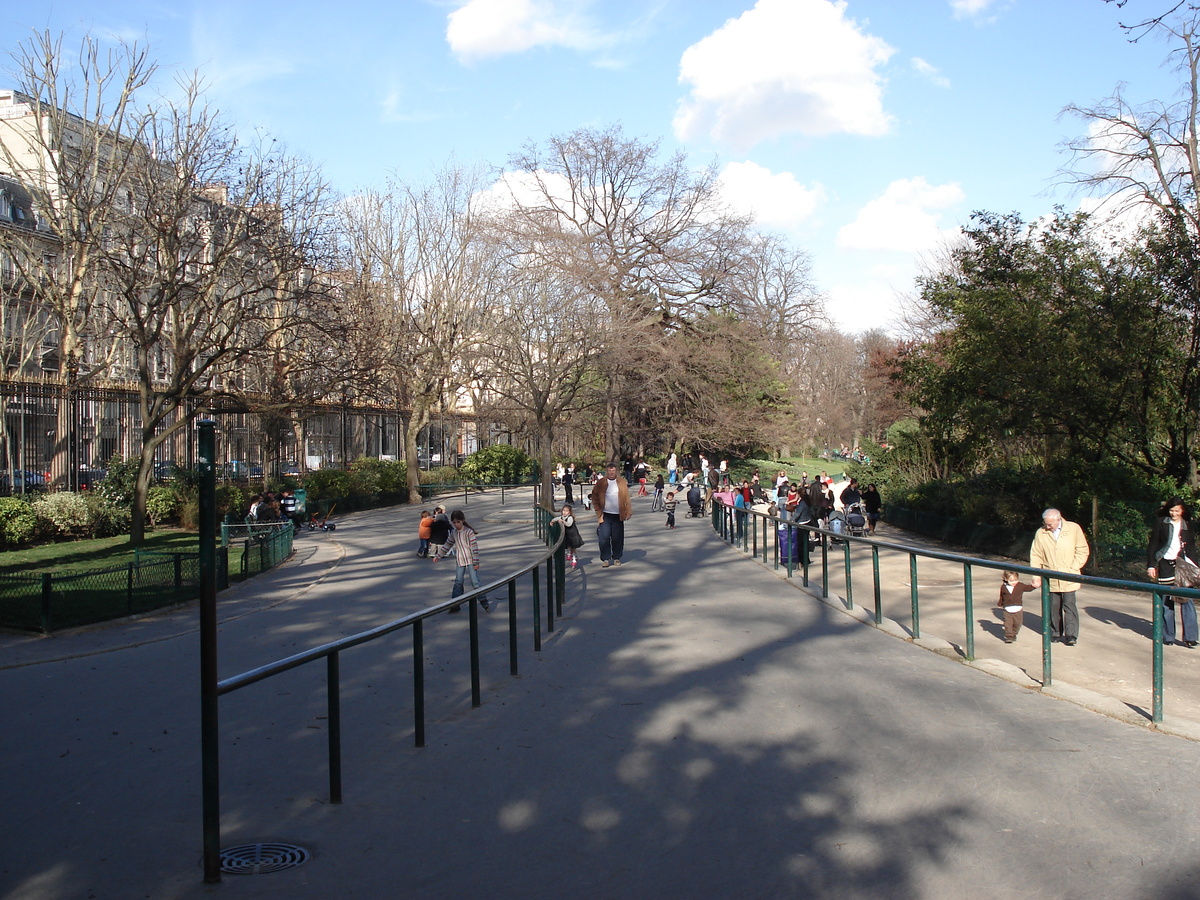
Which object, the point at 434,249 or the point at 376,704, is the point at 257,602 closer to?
the point at 376,704

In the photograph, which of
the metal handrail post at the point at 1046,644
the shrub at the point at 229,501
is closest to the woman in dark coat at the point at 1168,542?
the metal handrail post at the point at 1046,644

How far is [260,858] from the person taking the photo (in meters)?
4.58

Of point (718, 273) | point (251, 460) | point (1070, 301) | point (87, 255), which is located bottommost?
point (251, 460)

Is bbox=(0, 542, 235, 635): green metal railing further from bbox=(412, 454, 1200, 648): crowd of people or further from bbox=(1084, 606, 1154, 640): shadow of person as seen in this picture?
bbox=(1084, 606, 1154, 640): shadow of person

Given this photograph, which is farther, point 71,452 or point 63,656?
point 71,452

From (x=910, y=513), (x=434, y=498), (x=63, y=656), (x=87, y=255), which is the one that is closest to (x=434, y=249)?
(x=434, y=498)

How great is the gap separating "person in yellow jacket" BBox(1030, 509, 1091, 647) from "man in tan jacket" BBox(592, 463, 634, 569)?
311 inches

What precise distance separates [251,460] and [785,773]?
100 feet

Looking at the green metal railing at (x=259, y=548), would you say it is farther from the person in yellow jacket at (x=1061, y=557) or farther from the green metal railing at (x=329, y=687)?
the person in yellow jacket at (x=1061, y=557)

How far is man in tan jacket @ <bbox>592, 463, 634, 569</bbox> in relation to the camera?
1698cm

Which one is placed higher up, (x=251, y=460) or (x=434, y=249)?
(x=434, y=249)

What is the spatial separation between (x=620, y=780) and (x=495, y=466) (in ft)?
130

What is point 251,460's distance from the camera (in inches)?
1313

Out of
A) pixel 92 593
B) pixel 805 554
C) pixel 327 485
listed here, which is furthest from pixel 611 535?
pixel 327 485
